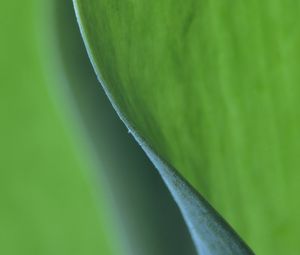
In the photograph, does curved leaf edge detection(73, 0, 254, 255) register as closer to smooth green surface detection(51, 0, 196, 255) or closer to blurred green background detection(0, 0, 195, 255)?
smooth green surface detection(51, 0, 196, 255)

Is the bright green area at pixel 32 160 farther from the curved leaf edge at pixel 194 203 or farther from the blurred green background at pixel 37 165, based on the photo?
the curved leaf edge at pixel 194 203

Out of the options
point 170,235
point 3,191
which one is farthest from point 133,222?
point 3,191

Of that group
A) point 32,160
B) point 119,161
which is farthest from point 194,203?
point 32,160

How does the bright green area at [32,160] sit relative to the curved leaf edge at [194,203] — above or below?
below


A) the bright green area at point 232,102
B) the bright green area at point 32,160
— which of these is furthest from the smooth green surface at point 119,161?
the bright green area at point 32,160

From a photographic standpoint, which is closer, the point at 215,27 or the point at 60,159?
the point at 215,27

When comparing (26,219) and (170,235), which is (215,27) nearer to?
(170,235)
